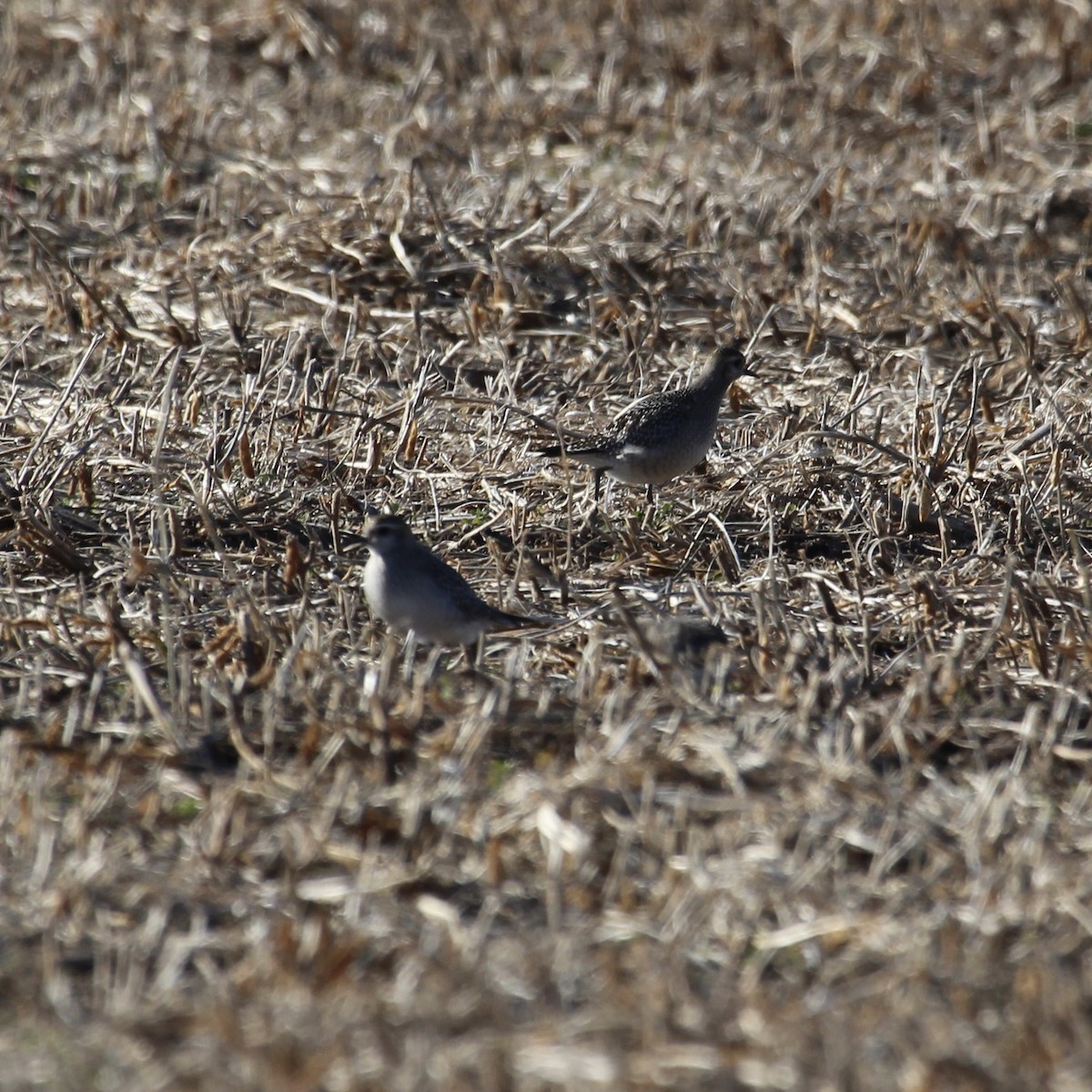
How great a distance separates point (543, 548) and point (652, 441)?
0.76 meters

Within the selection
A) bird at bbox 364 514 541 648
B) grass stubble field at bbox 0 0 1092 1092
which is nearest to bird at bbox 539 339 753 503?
grass stubble field at bbox 0 0 1092 1092

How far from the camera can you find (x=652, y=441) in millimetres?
7867

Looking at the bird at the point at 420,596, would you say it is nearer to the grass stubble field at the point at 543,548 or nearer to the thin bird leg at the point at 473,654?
the thin bird leg at the point at 473,654

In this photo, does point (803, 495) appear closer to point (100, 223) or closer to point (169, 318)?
point (169, 318)

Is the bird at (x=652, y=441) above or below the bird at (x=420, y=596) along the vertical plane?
below

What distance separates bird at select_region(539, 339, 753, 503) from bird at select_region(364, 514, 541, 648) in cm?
153

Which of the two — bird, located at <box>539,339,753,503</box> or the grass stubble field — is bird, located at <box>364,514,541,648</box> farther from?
bird, located at <box>539,339,753,503</box>

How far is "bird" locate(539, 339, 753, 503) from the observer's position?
311 inches

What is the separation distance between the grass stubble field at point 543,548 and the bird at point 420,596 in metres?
0.17

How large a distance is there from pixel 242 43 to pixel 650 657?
10175 mm

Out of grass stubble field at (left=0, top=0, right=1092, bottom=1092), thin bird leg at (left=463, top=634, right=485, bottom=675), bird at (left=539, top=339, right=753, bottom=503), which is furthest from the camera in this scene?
bird at (left=539, top=339, right=753, bottom=503)

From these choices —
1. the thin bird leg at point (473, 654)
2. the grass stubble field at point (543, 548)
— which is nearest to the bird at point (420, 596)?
the thin bird leg at point (473, 654)

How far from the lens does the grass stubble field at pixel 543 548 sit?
4.33 metres

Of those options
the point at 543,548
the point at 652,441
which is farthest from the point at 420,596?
the point at 652,441
